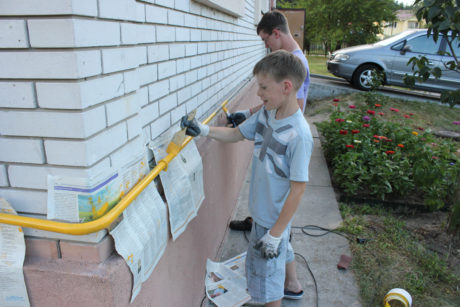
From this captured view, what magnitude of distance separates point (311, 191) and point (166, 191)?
304 centimetres

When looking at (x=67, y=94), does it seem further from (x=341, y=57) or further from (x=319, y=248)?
(x=341, y=57)

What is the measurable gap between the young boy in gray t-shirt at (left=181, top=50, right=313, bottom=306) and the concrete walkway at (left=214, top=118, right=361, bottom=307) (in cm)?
65

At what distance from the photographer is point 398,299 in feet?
8.05

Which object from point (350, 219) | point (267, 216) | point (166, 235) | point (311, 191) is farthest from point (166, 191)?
point (311, 191)

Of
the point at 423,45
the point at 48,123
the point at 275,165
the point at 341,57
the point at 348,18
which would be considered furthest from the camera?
the point at 348,18

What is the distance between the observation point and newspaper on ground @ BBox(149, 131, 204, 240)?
177 centimetres

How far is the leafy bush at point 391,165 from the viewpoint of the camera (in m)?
3.86

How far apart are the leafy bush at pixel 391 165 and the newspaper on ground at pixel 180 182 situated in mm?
2612

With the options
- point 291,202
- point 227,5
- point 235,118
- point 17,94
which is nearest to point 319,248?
point 235,118

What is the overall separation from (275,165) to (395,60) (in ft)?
28.7

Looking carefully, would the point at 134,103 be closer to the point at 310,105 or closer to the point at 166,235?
the point at 166,235

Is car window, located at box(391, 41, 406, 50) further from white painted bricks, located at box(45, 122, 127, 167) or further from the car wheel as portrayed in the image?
white painted bricks, located at box(45, 122, 127, 167)

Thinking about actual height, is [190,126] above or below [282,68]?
below

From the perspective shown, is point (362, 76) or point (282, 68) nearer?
point (282, 68)
